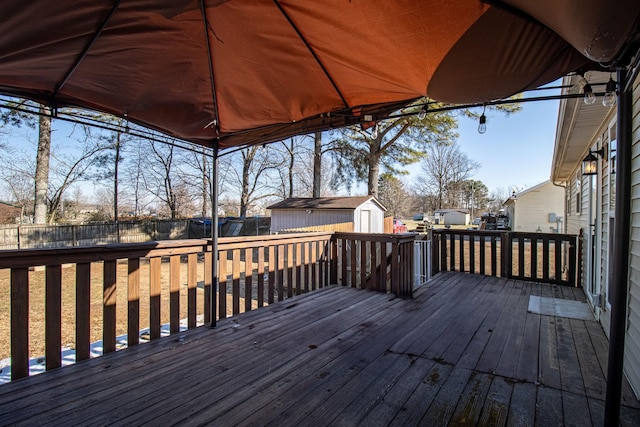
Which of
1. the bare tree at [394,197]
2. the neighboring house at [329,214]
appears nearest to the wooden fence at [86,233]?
the neighboring house at [329,214]

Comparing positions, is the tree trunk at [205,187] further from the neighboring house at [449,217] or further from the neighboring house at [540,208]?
the neighboring house at [449,217]

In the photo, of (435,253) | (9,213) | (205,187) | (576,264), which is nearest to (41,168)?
(9,213)

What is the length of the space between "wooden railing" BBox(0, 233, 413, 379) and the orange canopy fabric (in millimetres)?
1130

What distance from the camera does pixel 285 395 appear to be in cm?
195

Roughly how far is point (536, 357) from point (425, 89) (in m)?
2.21

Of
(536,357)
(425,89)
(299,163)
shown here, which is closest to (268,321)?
(536,357)

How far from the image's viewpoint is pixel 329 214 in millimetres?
13227

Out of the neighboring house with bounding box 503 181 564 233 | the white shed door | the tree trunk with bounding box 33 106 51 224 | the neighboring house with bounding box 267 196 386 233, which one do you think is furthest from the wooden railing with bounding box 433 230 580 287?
the neighboring house with bounding box 503 181 564 233

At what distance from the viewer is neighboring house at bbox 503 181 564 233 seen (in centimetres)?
1741

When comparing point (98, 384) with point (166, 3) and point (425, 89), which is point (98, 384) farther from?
point (425, 89)

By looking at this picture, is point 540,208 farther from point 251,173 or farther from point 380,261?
point 380,261

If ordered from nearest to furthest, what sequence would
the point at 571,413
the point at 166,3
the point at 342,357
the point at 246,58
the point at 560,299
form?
the point at 166,3 < the point at 571,413 < the point at 246,58 < the point at 342,357 < the point at 560,299

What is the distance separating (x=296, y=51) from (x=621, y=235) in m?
1.93

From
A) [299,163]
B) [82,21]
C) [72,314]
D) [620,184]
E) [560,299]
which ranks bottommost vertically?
[72,314]
